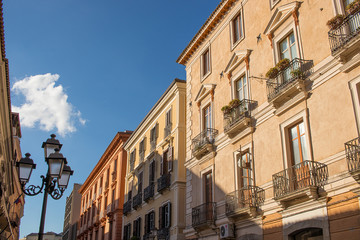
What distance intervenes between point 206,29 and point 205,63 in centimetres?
181

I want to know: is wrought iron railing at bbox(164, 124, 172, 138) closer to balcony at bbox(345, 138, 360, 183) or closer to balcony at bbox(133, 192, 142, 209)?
balcony at bbox(133, 192, 142, 209)

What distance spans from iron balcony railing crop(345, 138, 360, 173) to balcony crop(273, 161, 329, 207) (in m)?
1.03

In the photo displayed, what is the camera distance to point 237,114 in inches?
650

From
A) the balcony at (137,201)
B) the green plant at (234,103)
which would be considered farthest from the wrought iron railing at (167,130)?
the green plant at (234,103)

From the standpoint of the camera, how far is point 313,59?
12812 millimetres

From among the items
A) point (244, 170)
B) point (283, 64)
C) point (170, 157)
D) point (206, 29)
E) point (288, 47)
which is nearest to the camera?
point (283, 64)

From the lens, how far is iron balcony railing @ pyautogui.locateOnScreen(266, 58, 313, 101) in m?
12.9

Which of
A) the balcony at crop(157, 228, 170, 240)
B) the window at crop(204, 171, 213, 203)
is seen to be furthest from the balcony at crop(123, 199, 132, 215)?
the window at crop(204, 171, 213, 203)

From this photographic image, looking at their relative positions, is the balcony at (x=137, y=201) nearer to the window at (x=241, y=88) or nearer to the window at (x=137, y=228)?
the window at (x=137, y=228)

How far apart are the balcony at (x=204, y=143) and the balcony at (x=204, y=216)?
2.54 metres

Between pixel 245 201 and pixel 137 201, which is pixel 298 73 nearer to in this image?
pixel 245 201

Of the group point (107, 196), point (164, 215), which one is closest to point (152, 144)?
point (164, 215)

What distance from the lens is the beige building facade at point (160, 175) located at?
2281 centimetres

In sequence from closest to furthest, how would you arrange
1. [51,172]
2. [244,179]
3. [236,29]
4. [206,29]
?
[51,172]
[244,179]
[236,29]
[206,29]
